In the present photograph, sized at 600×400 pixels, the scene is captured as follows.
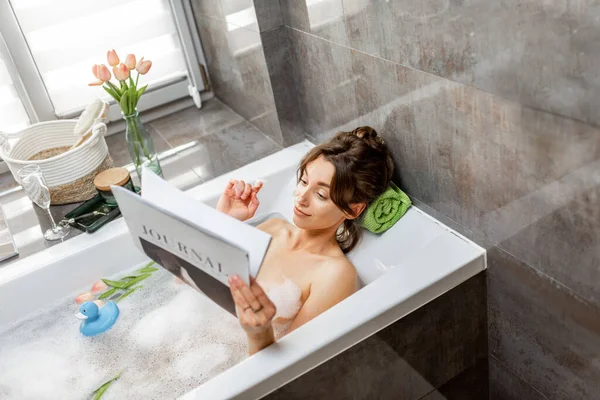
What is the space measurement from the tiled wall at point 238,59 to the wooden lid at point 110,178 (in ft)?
1.71

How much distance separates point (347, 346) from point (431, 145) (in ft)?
1.66

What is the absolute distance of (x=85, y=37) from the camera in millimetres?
2398

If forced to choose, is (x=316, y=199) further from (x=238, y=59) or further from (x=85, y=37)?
(x=85, y=37)

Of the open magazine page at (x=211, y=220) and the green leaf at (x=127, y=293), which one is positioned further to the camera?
the green leaf at (x=127, y=293)

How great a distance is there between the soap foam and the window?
0.90 metres

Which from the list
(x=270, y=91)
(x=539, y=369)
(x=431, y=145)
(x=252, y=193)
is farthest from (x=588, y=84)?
(x=270, y=91)

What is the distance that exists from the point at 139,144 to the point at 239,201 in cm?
51

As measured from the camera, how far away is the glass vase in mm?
2074

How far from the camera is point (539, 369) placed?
149 centimetres

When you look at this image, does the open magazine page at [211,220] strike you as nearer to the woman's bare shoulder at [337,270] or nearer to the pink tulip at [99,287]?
the woman's bare shoulder at [337,270]

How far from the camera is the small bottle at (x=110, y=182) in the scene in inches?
79.3

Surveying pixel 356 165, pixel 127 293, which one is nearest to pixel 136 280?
pixel 127 293

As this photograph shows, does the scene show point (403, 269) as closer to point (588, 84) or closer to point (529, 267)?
point (529, 267)

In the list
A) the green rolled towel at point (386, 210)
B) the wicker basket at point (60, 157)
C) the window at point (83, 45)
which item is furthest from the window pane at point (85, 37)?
the green rolled towel at point (386, 210)
